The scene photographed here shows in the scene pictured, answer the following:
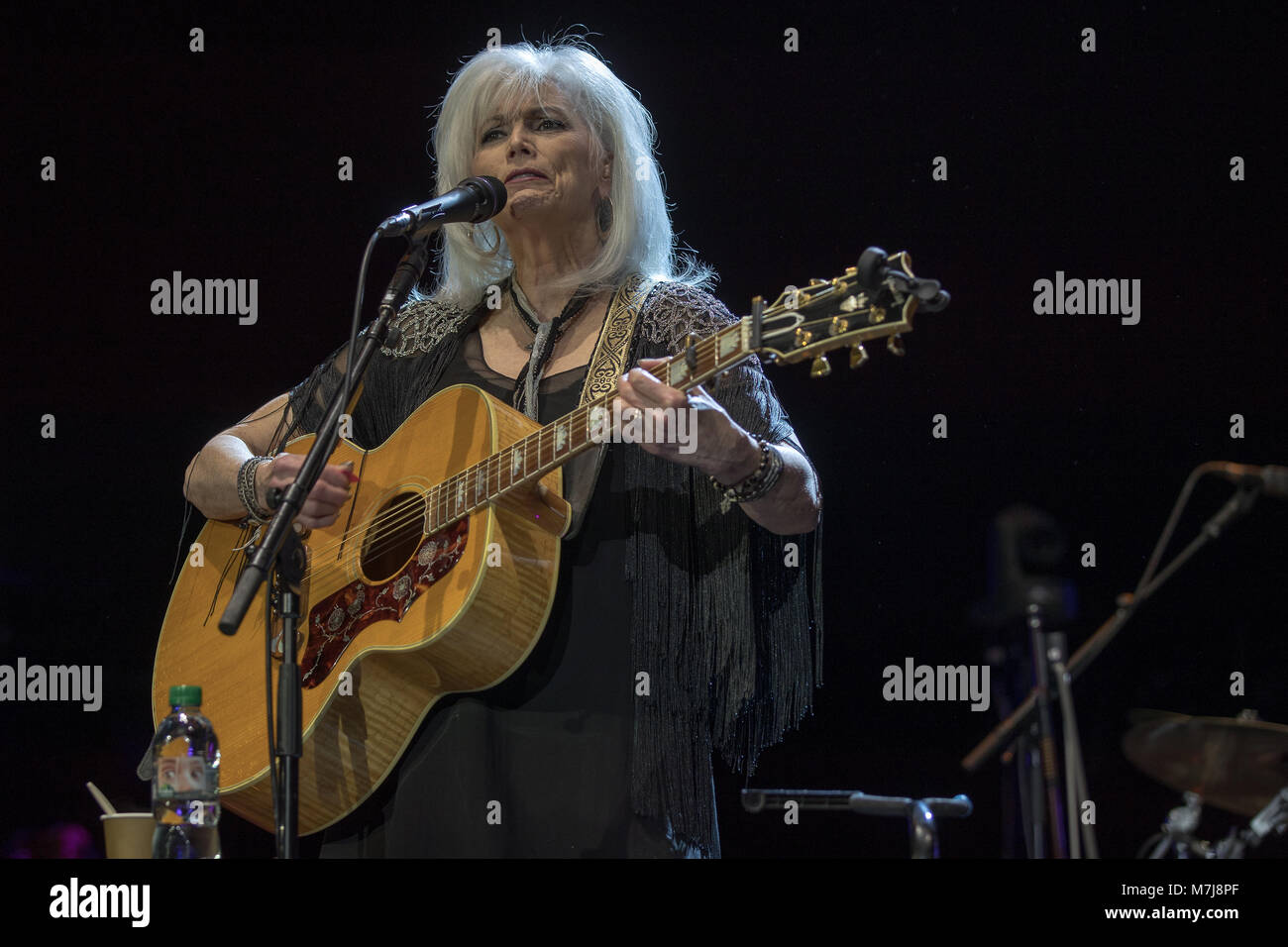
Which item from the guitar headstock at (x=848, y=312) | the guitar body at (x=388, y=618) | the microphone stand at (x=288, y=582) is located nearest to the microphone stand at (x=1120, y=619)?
the guitar headstock at (x=848, y=312)

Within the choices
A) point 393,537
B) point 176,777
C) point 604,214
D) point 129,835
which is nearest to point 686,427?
point 393,537

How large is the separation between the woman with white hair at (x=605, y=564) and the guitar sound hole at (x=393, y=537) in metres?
0.16

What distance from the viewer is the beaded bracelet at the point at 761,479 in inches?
90.3

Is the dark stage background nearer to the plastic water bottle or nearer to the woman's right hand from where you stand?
the woman's right hand

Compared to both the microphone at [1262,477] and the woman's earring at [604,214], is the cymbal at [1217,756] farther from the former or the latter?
the woman's earring at [604,214]

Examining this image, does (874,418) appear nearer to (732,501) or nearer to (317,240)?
(732,501)

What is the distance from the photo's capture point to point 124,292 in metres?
3.51

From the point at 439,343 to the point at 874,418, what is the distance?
1.07m

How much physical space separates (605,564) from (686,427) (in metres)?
0.44

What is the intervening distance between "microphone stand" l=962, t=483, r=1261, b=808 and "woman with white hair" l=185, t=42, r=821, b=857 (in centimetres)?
60

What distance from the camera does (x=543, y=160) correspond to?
273 centimetres

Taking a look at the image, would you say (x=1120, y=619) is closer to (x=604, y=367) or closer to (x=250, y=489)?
(x=604, y=367)

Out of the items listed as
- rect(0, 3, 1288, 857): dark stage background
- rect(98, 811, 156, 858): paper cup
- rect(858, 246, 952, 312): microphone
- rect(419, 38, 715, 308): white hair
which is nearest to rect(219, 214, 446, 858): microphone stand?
rect(98, 811, 156, 858): paper cup
